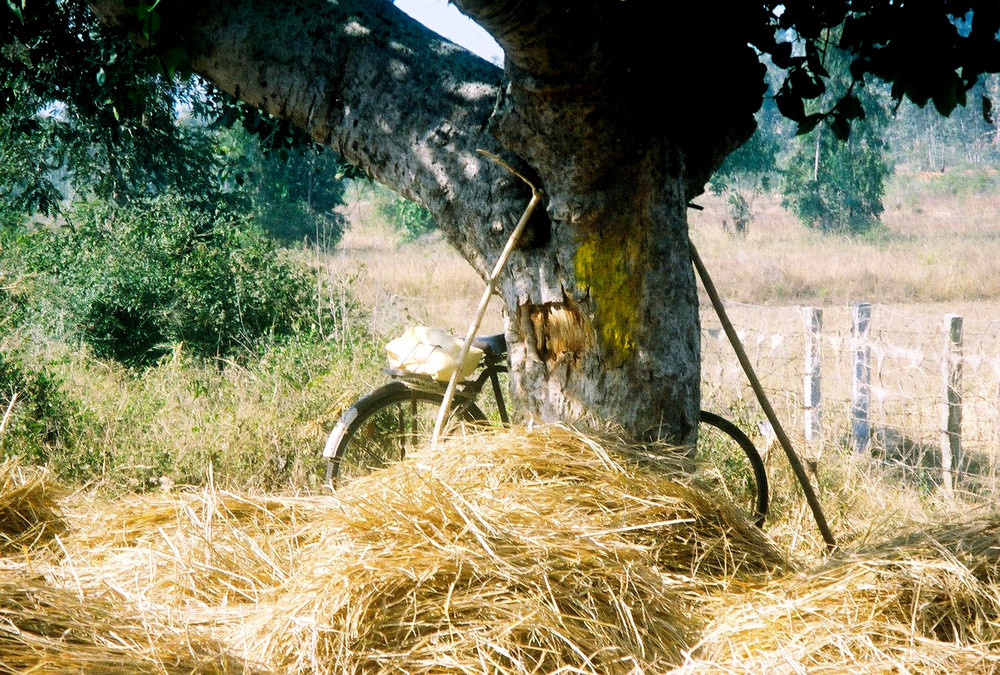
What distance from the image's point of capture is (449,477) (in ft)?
9.45

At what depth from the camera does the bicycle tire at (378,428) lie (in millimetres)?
4027

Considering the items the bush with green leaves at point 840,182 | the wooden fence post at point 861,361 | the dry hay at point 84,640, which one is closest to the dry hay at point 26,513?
the dry hay at point 84,640

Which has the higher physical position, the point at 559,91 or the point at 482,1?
the point at 482,1

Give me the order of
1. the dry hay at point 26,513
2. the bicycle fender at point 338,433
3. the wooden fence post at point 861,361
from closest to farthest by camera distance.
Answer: the dry hay at point 26,513 < the bicycle fender at point 338,433 < the wooden fence post at point 861,361

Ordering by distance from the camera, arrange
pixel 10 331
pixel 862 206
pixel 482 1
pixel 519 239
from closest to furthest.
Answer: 1. pixel 482 1
2. pixel 519 239
3. pixel 10 331
4. pixel 862 206

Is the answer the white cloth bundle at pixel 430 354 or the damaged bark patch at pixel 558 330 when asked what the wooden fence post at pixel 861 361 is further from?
the damaged bark patch at pixel 558 330

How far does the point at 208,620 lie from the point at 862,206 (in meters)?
34.1

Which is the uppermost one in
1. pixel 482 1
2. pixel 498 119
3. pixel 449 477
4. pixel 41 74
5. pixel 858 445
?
pixel 41 74

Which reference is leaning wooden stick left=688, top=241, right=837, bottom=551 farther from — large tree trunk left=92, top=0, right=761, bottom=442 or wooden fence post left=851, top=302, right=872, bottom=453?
wooden fence post left=851, top=302, right=872, bottom=453

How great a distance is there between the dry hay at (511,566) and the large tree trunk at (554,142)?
40cm

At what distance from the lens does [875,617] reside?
2299 mm

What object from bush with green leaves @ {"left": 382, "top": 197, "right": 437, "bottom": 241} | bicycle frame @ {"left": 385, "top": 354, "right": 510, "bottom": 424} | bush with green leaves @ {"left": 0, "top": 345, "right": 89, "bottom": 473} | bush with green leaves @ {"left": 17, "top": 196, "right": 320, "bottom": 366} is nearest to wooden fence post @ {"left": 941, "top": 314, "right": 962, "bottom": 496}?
bicycle frame @ {"left": 385, "top": 354, "right": 510, "bottom": 424}

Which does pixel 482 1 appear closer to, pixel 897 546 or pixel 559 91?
pixel 559 91

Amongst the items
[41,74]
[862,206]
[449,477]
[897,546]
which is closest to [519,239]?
[449,477]
